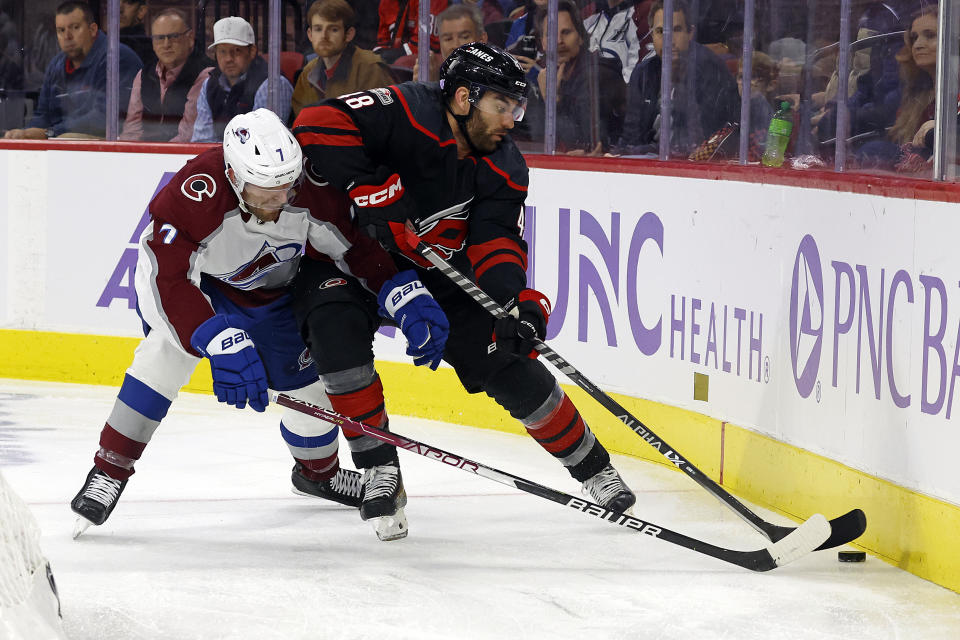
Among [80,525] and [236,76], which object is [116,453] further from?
[236,76]

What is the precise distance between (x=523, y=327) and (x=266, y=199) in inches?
25.6

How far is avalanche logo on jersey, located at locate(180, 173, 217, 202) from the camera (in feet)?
10.6

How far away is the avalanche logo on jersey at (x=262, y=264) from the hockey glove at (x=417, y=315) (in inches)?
9.1

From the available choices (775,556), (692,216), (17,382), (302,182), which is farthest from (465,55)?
(17,382)

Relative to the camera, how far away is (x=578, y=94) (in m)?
4.89

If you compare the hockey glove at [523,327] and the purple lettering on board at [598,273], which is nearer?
the hockey glove at [523,327]

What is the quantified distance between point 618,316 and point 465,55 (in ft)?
4.42

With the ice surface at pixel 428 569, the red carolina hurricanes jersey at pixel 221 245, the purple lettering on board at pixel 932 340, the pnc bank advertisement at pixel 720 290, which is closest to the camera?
the ice surface at pixel 428 569

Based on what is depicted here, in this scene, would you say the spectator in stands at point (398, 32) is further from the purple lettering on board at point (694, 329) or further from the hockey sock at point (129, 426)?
the hockey sock at point (129, 426)

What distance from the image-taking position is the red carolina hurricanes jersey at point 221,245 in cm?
322

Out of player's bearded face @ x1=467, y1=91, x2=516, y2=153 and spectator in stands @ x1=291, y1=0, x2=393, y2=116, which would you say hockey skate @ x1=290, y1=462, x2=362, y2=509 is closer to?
player's bearded face @ x1=467, y1=91, x2=516, y2=153

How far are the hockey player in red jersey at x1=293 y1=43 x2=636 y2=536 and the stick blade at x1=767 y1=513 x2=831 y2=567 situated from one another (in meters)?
0.53

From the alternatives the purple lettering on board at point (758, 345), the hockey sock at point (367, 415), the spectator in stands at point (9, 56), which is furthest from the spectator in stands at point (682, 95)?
the spectator in stands at point (9, 56)

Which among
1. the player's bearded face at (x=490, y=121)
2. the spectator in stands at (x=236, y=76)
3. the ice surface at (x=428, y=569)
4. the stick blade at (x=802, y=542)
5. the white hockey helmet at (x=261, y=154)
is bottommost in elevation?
the ice surface at (x=428, y=569)
